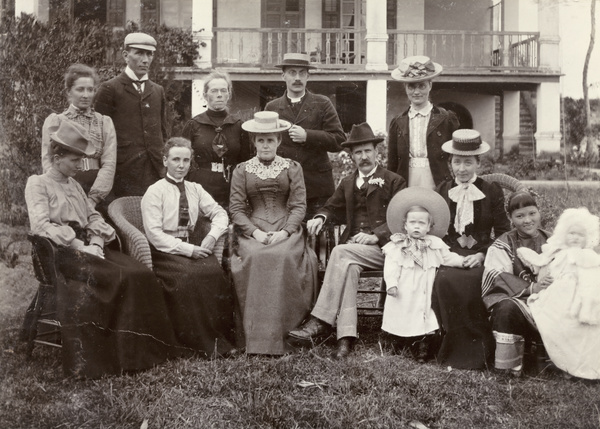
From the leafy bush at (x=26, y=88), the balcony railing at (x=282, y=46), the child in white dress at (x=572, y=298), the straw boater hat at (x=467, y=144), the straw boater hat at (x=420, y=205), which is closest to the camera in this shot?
the child in white dress at (x=572, y=298)

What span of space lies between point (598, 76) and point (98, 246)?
8.51 metres

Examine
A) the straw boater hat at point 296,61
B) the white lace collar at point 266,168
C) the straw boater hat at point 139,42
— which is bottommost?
the white lace collar at point 266,168

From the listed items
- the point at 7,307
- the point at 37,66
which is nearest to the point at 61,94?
the point at 37,66

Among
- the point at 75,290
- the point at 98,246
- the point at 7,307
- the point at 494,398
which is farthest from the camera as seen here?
the point at 7,307

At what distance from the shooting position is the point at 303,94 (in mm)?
5594

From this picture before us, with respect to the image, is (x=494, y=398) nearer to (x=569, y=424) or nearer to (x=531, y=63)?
(x=569, y=424)

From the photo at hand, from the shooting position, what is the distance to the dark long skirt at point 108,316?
4066mm

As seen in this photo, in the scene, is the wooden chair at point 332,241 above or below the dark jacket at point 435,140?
below

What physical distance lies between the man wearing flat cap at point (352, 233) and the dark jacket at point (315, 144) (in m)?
0.40

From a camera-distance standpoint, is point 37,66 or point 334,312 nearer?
point 334,312

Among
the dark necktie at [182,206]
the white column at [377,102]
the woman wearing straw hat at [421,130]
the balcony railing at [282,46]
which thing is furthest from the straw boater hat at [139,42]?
the white column at [377,102]

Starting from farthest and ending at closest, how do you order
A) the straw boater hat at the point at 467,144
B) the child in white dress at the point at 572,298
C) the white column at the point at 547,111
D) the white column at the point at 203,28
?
the white column at the point at 547,111 → the white column at the point at 203,28 → the straw boater hat at the point at 467,144 → the child in white dress at the point at 572,298

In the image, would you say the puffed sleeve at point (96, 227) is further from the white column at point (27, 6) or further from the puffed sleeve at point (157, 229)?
the white column at point (27, 6)

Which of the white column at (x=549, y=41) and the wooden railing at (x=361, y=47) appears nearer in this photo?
the white column at (x=549, y=41)
